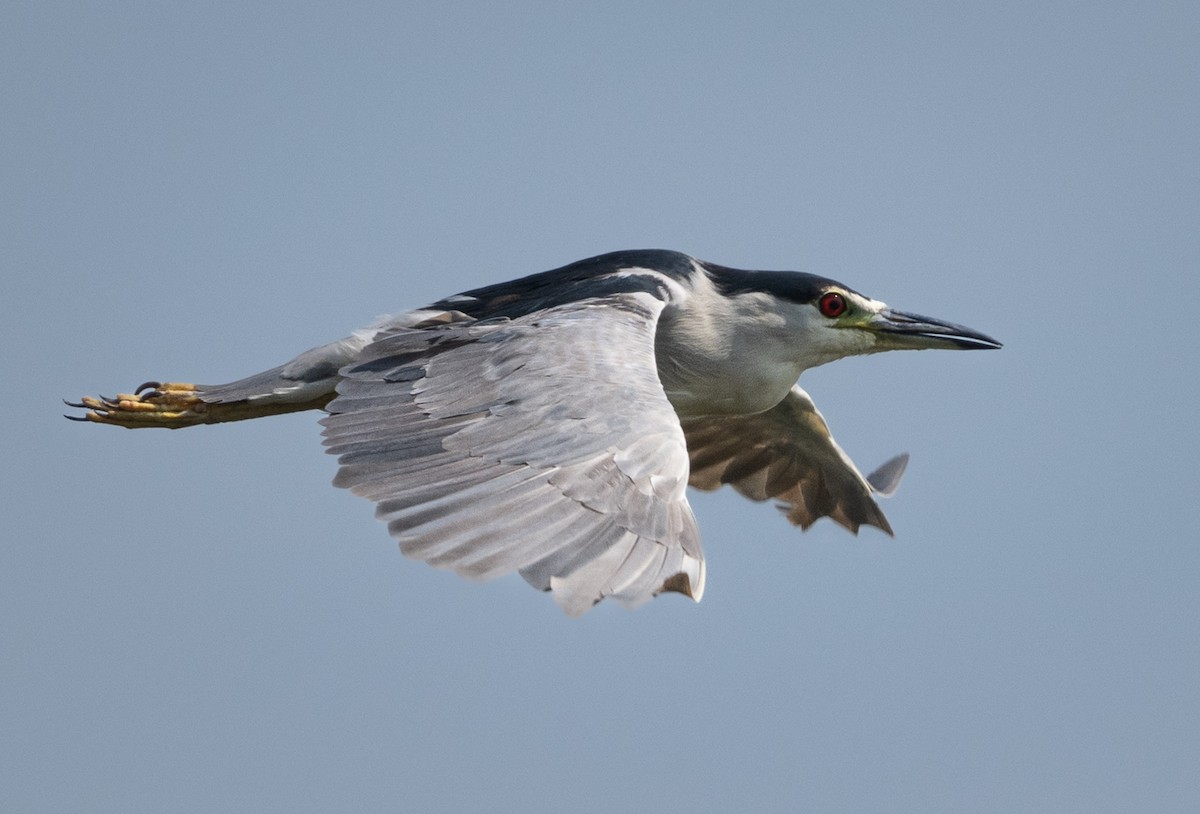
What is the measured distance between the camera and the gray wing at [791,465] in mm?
8188

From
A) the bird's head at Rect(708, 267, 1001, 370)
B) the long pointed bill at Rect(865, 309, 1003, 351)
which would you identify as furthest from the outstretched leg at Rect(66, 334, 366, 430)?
the long pointed bill at Rect(865, 309, 1003, 351)

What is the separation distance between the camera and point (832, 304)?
24.3ft

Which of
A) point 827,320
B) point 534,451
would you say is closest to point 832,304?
point 827,320

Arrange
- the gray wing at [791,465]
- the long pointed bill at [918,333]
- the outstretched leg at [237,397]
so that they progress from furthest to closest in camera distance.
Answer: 1. the gray wing at [791,465]
2. the long pointed bill at [918,333]
3. the outstretched leg at [237,397]

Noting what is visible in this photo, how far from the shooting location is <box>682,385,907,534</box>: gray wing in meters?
8.19

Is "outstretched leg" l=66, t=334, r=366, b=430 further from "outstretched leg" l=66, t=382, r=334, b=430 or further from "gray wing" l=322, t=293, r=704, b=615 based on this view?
"gray wing" l=322, t=293, r=704, b=615

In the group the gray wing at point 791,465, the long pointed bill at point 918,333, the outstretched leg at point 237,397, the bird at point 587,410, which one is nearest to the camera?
the bird at point 587,410

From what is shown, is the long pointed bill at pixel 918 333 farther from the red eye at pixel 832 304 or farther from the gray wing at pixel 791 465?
the gray wing at pixel 791 465

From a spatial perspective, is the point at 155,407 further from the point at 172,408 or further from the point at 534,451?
the point at 534,451

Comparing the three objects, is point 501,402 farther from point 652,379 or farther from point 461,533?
point 461,533

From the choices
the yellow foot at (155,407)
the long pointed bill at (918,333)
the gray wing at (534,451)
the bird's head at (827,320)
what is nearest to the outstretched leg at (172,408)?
the yellow foot at (155,407)

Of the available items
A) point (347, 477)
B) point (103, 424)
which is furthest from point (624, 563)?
point (103, 424)

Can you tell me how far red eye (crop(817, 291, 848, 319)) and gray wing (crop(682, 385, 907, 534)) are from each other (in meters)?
0.75

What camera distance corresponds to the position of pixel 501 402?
520cm
